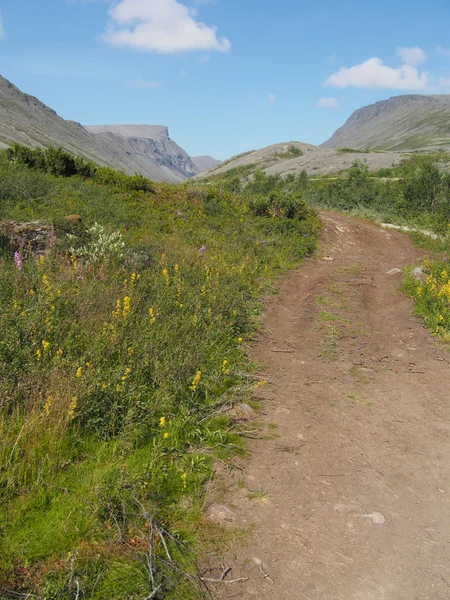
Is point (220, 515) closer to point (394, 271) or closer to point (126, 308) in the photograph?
point (126, 308)

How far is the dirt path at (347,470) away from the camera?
2867mm

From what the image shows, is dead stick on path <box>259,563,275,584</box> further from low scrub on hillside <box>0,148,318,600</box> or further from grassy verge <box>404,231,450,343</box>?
grassy verge <box>404,231,450,343</box>

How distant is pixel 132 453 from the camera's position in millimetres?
3699

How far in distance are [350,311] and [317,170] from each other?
49004mm

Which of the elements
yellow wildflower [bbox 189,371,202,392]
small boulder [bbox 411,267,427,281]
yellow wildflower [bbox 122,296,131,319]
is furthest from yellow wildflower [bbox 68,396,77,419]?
small boulder [bbox 411,267,427,281]

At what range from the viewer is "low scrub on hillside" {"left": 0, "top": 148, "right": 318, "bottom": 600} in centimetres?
268

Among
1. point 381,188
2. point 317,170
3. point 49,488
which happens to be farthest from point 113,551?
point 317,170

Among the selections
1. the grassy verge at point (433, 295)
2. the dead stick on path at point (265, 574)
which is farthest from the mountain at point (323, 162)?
the dead stick on path at point (265, 574)

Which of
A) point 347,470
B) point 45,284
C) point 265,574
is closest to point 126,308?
point 45,284

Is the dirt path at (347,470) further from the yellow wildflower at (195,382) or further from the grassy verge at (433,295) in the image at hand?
the yellow wildflower at (195,382)

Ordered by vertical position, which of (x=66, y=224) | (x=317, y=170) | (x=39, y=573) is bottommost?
(x=39, y=573)

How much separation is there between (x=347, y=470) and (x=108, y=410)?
7.74ft

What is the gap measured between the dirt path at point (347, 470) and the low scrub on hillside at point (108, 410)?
17.9 inches

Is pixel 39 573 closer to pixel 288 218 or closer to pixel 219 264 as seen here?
pixel 219 264
